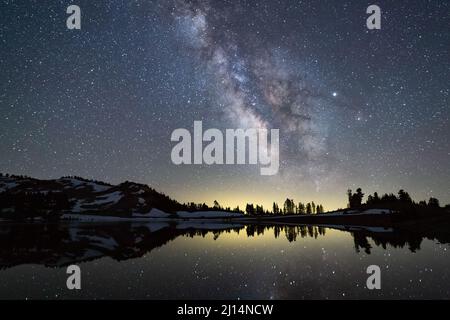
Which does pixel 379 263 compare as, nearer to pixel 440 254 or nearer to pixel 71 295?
pixel 440 254

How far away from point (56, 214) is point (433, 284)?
155m

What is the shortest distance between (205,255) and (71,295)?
1632 cm

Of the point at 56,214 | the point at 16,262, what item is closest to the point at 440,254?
the point at 16,262

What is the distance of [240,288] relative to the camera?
17.9 metres

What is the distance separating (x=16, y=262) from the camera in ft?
85.1

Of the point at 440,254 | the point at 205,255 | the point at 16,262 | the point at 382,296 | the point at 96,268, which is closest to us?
the point at 382,296

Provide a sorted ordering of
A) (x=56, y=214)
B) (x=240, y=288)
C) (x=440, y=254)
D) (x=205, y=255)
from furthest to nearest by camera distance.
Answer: (x=56, y=214) → (x=205, y=255) → (x=440, y=254) → (x=240, y=288)

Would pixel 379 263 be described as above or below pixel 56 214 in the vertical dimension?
above

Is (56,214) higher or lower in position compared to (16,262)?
lower

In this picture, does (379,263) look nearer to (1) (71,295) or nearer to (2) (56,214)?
(1) (71,295)

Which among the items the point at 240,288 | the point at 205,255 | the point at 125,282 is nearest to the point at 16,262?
the point at 125,282

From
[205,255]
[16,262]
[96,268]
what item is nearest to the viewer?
[96,268]

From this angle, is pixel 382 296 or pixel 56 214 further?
pixel 56 214
